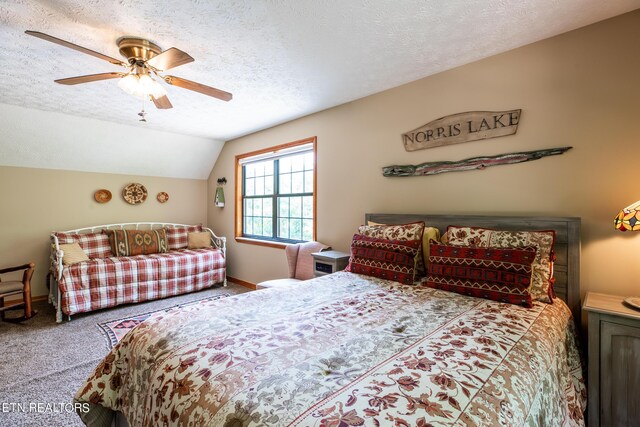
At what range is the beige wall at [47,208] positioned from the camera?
12.4ft

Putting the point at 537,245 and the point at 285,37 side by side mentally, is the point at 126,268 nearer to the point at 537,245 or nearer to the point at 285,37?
the point at 285,37

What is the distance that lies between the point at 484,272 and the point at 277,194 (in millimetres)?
3085

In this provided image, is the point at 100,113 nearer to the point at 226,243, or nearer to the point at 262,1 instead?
the point at 226,243

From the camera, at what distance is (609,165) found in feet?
5.88

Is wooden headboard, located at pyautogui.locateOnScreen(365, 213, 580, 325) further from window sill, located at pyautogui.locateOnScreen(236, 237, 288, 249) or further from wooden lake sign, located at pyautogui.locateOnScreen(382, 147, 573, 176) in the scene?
window sill, located at pyautogui.locateOnScreen(236, 237, 288, 249)

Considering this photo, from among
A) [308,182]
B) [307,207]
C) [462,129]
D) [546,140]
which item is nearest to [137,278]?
[307,207]

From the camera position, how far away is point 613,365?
144cm

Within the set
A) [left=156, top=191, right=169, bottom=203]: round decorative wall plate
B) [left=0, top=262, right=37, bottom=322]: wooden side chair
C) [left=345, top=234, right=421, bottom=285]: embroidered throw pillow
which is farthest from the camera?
[left=156, top=191, right=169, bottom=203]: round decorative wall plate

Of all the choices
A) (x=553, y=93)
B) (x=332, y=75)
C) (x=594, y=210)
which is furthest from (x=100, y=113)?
(x=594, y=210)

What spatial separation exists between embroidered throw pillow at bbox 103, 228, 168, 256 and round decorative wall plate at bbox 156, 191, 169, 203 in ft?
2.15

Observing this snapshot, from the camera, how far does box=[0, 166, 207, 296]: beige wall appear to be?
3.78 m

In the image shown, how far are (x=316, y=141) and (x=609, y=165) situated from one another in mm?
2613

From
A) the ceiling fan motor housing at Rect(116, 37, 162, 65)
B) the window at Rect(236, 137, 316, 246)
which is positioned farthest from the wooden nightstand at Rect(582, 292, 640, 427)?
the ceiling fan motor housing at Rect(116, 37, 162, 65)

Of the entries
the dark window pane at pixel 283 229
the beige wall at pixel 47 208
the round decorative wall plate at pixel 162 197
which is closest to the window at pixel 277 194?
the dark window pane at pixel 283 229
